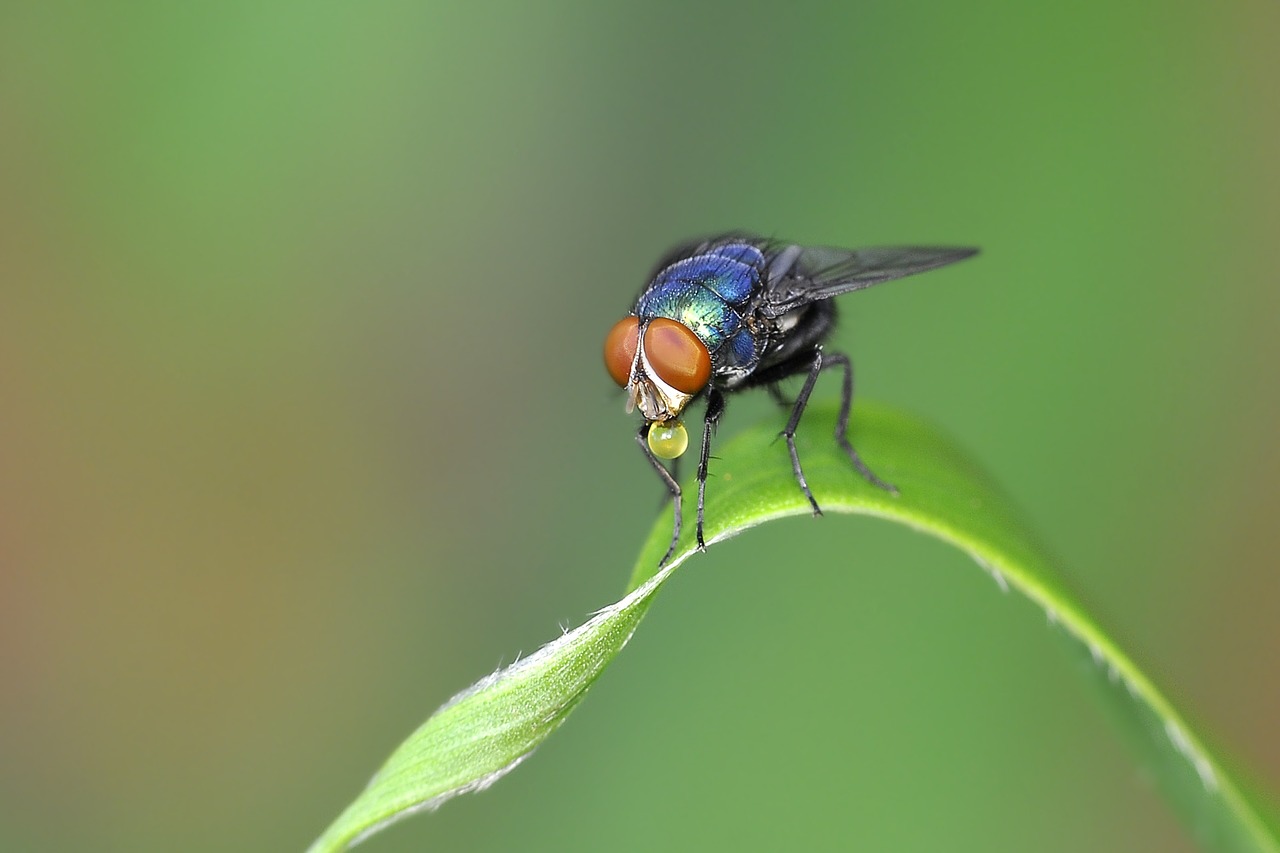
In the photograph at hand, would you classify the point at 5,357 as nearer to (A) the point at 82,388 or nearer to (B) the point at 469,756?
(A) the point at 82,388

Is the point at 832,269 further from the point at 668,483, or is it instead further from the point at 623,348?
the point at 668,483

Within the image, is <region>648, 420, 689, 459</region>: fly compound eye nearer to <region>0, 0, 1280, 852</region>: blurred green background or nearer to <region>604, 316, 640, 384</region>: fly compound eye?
<region>604, 316, 640, 384</region>: fly compound eye

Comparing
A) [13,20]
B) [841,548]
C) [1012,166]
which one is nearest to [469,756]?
[841,548]

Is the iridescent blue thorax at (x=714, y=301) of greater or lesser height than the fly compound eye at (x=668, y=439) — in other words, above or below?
above

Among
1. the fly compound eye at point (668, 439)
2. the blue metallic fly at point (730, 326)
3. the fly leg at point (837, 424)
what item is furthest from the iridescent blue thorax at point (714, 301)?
the fly compound eye at point (668, 439)

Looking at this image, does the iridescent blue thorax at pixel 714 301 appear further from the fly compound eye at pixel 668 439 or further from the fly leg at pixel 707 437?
the fly compound eye at pixel 668 439
